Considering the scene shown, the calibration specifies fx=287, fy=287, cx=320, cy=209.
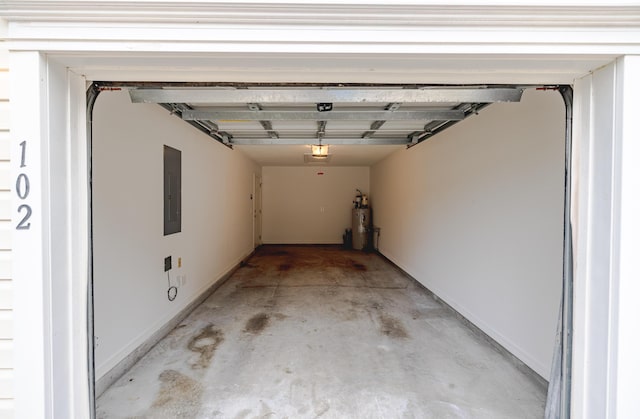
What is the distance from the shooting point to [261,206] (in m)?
7.89

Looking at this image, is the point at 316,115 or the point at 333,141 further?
the point at 333,141

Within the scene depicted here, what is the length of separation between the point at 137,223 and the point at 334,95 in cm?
183

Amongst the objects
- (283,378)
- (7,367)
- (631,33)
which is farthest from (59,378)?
(631,33)

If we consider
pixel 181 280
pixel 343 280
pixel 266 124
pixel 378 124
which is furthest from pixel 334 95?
pixel 343 280

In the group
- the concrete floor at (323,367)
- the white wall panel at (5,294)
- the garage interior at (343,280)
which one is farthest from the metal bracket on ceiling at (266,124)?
the concrete floor at (323,367)

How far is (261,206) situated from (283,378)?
20.1ft

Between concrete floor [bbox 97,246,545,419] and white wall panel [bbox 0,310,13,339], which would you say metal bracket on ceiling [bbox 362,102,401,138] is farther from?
white wall panel [bbox 0,310,13,339]

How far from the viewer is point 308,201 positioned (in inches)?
316

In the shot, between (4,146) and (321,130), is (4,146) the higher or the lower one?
the lower one

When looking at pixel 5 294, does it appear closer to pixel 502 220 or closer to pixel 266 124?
pixel 266 124

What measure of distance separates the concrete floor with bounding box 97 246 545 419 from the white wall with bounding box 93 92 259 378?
30 cm

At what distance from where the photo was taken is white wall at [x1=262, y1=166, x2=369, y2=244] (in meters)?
7.97

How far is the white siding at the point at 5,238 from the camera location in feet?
3.22

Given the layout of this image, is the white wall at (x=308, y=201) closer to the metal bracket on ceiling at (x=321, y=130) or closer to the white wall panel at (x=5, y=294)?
the metal bracket on ceiling at (x=321, y=130)
